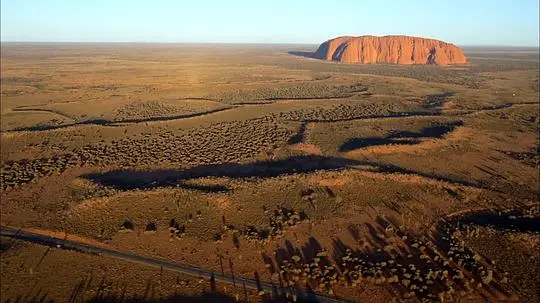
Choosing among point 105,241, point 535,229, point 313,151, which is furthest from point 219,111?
point 535,229

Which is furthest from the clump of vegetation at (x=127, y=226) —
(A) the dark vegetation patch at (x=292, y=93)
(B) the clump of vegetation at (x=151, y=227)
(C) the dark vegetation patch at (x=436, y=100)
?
(C) the dark vegetation patch at (x=436, y=100)

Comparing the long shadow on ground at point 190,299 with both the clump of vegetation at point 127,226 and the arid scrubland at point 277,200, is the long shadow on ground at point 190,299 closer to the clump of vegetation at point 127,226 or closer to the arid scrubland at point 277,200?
the arid scrubland at point 277,200

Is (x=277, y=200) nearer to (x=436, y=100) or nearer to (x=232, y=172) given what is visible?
(x=232, y=172)

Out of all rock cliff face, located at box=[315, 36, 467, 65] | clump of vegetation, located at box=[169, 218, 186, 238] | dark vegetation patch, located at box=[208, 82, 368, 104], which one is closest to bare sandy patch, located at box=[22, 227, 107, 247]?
clump of vegetation, located at box=[169, 218, 186, 238]

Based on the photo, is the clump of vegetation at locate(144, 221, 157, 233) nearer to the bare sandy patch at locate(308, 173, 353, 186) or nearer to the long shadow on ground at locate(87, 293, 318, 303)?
the long shadow on ground at locate(87, 293, 318, 303)

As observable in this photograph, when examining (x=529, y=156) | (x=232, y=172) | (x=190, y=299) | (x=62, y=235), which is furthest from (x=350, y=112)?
(x=190, y=299)
